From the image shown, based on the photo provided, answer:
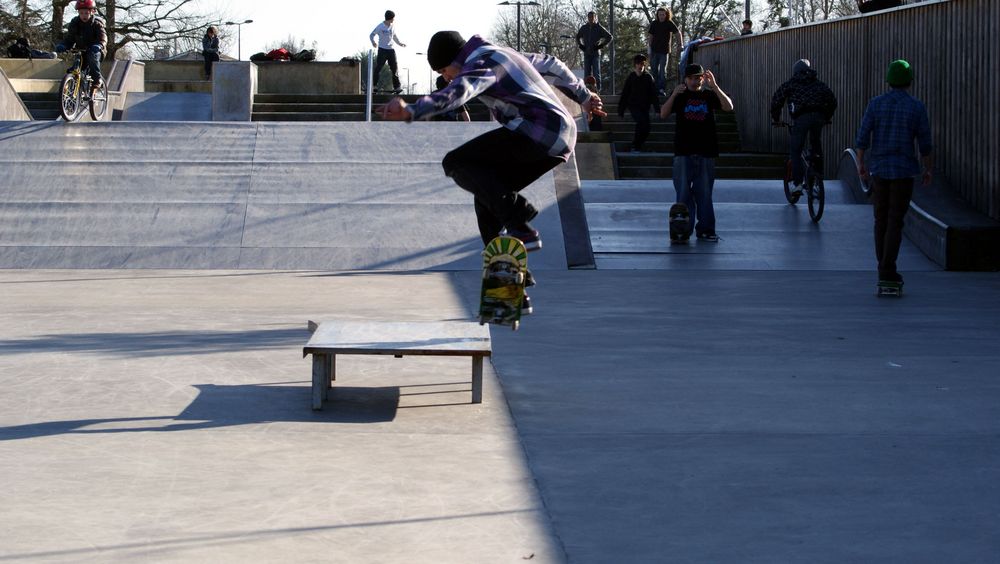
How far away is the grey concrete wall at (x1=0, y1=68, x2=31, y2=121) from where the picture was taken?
74.1ft

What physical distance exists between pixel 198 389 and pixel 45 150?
10.4 meters

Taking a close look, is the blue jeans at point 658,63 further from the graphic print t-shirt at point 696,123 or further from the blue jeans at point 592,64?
the graphic print t-shirt at point 696,123

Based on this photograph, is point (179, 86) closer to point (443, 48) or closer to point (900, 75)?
point (900, 75)

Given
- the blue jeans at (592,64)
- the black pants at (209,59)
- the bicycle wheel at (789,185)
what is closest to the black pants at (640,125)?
the blue jeans at (592,64)

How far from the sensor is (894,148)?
10117mm

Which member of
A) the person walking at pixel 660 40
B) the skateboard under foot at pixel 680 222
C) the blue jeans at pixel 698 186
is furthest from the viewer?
the person walking at pixel 660 40

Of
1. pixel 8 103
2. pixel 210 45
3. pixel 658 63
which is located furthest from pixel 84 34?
pixel 210 45

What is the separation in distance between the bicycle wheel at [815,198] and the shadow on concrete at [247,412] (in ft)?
30.9

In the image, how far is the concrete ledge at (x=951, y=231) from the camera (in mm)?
12555

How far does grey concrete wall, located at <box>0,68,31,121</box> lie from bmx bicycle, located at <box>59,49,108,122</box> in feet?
14.6

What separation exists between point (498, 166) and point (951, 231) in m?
7.37

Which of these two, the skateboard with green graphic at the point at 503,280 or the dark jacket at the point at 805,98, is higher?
the dark jacket at the point at 805,98

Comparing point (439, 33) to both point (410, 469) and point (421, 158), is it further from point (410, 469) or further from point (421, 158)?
point (421, 158)

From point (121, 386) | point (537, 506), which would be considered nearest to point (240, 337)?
point (121, 386)
